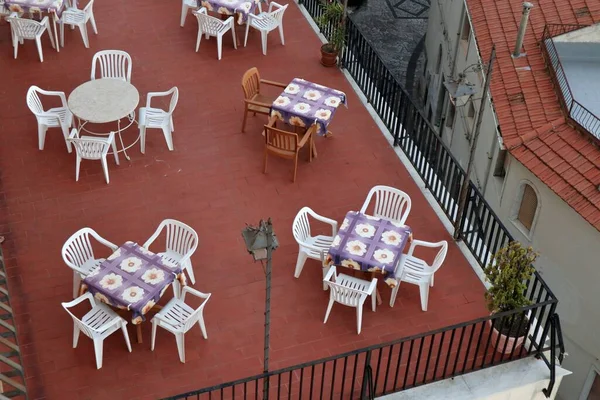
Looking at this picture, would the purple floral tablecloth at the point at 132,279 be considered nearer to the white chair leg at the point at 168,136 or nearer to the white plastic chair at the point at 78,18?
the white chair leg at the point at 168,136

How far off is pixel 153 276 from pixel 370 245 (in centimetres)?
259

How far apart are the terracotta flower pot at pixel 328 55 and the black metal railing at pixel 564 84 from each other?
17.8ft

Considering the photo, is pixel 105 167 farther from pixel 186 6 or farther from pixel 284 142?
pixel 186 6

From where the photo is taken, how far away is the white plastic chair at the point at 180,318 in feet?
31.4

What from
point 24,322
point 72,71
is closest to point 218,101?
point 72,71

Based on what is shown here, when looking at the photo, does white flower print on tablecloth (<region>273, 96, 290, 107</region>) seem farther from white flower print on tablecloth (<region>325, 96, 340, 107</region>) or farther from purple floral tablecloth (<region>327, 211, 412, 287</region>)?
purple floral tablecloth (<region>327, 211, 412, 287</region>)

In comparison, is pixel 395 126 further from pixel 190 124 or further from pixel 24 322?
pixel 24 322

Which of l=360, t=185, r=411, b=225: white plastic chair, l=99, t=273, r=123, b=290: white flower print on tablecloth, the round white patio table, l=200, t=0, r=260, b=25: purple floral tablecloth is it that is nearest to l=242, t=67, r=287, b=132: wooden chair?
the round white patio table

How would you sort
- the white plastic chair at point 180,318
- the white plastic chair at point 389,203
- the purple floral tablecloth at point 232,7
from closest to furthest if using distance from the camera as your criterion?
the white plastic chair at point 180,318 → the white plastic chair at point 389,203 → the purple floral tablecloth at point 232,7

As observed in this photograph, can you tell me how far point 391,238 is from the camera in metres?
10.6

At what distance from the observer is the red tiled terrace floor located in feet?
32.6

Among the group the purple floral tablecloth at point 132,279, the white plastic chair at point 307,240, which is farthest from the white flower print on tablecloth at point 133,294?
the white plastic chair at point 307,240

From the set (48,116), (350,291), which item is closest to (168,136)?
(48,116)

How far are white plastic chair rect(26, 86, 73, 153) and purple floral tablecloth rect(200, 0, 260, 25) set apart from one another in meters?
3.46
